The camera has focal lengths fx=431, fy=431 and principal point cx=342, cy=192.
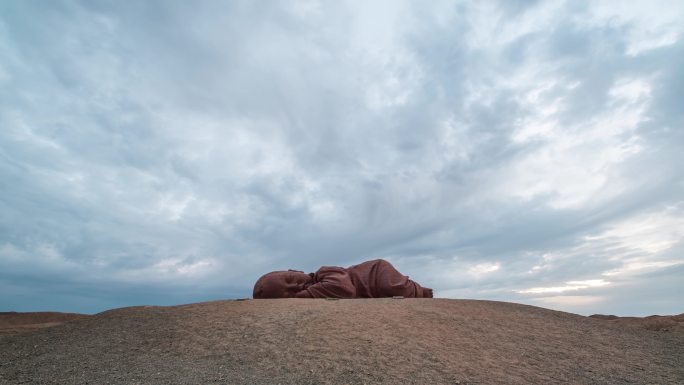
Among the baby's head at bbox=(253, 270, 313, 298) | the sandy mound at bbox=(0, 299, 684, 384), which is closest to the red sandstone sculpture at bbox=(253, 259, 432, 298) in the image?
the baby's head at bbox=(253, 270, 313, 298)

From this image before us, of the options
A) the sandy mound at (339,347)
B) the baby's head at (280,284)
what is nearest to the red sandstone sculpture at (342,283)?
the baby's head at (280,284)

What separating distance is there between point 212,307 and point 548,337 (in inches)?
350

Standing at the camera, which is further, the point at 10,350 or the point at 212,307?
the point at 212,307

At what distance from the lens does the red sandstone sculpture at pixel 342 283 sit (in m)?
14.2

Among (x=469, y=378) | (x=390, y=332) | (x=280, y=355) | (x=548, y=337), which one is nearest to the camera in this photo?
(x=469, y=378)

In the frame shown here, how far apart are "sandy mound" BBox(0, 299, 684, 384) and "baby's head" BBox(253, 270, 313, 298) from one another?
1.78 meters

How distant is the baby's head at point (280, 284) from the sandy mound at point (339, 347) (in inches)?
70.2

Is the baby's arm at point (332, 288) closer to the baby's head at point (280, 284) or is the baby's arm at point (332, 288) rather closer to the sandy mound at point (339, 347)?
the baby's head at point (280, 284)

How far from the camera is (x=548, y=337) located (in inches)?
414

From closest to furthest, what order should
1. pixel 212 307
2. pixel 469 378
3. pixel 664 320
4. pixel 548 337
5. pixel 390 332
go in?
pixel 469 378, pixel 390 332, pixel 548 337, pixel 212 307, pixel 664 320

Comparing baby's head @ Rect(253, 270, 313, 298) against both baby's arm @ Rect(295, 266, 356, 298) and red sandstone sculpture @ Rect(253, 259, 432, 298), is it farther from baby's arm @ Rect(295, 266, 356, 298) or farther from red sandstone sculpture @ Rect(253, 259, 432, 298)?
baby's arm @ Rect(295, 266, 356, 298)

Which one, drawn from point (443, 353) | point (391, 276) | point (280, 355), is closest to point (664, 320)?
point (391, 276)

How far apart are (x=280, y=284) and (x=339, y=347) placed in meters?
5.81

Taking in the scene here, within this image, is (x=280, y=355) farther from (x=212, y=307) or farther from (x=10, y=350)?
(x=10, y=350)
